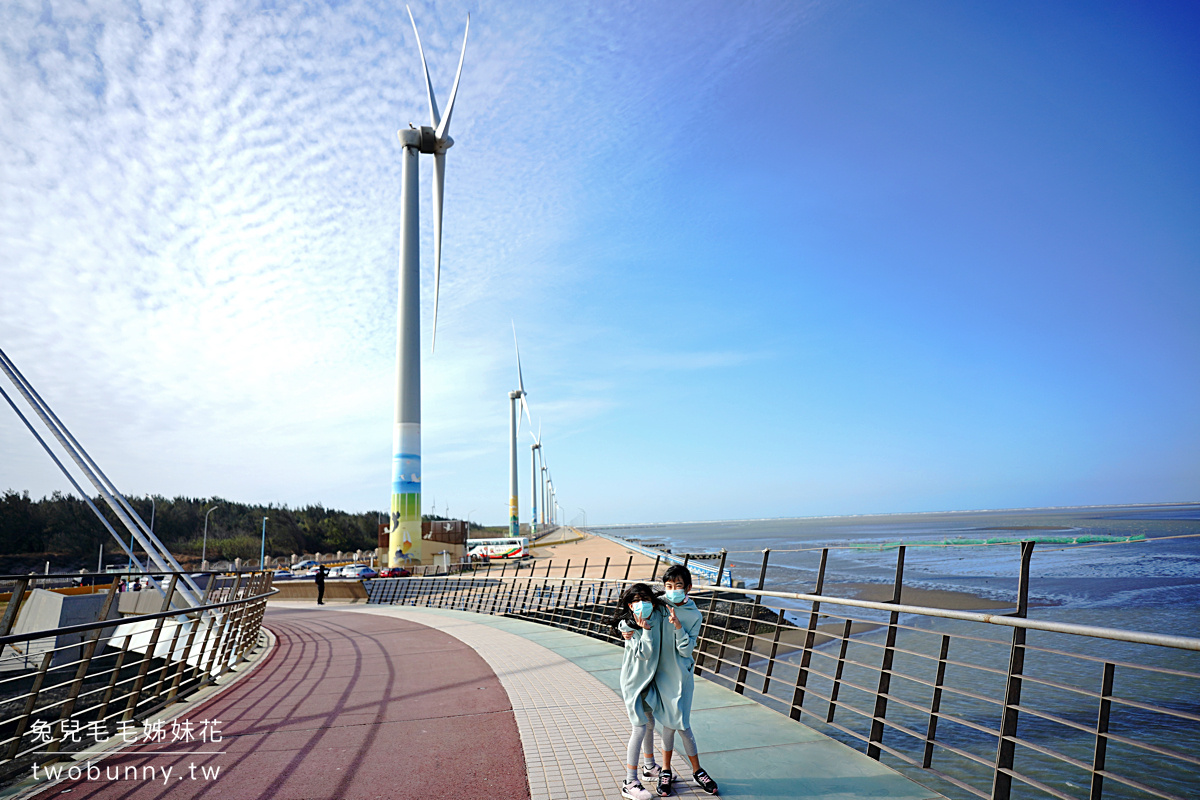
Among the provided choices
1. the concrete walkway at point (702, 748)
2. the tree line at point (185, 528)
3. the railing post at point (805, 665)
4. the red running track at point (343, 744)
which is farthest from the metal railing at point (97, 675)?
the tree line at point (185, 528)

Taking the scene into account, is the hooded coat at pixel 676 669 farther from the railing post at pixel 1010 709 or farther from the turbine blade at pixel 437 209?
the turbine blade at pixel 437 209

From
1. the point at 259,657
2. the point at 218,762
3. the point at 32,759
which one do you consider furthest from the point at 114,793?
the point at 259,657

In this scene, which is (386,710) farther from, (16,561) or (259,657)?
(16,561)

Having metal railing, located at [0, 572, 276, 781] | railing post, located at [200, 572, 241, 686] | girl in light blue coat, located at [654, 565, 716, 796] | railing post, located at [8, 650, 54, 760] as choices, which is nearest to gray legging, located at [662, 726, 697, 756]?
girl in light blue coat, located at [654, 565, 716, 796]

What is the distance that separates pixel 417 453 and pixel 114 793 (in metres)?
30.7

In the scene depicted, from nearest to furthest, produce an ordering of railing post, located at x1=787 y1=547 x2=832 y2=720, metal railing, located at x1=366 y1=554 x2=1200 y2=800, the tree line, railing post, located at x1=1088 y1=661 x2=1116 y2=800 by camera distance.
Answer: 1. railing post, located at x1=1088 y1=661 x2=1116 y2=800
2. metal railing, located at x1=366 y1=554 x2=1200 y2=800
3. railing post, located at x1=787 y1=547 x2=832 y2=720
4. the tree line

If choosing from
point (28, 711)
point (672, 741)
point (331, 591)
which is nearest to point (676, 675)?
point (672, 741)

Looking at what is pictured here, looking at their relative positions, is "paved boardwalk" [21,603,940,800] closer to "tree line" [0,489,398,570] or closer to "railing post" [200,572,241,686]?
"railing post" [200,572,241,686]

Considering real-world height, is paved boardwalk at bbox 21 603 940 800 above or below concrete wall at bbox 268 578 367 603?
above

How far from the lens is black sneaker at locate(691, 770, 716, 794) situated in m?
4.39

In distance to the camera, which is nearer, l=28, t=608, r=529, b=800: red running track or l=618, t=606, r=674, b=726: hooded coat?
l=618, t=606, r=674, b=726: hooded coat

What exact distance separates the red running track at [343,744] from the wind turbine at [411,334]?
80.8 ft

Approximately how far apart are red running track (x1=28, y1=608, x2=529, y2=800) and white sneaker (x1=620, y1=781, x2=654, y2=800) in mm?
744

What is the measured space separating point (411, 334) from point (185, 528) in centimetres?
6123
